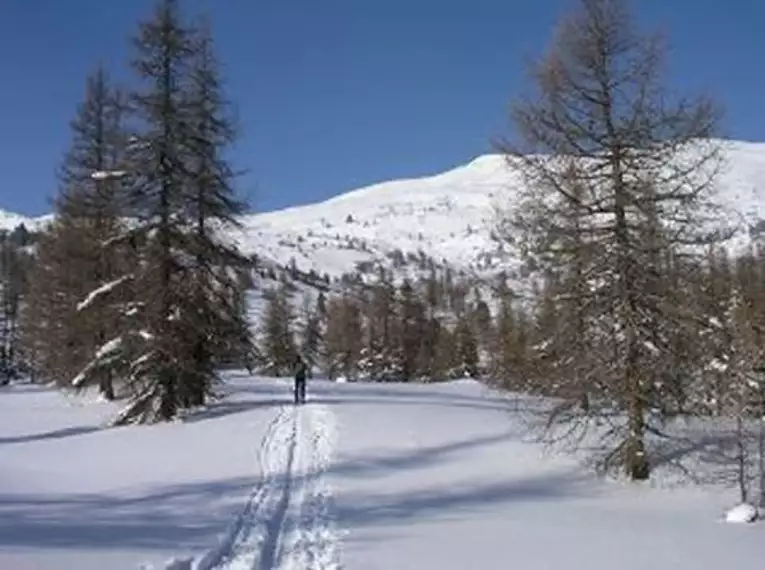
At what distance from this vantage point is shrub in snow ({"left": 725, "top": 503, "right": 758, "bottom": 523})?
14789mm

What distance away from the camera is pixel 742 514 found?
1482cm

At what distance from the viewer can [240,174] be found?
1249 inches

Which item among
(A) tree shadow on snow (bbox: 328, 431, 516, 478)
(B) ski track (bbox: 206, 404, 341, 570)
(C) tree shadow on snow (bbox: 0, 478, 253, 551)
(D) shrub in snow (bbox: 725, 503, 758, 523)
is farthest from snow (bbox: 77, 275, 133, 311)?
(D) shrub in snow (bbox: 725, 503, 758, 523)

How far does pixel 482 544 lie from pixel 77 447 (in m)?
13.7

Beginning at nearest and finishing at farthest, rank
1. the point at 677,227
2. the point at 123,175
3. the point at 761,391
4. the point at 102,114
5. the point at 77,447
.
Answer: the point at 761,391 → the point at 677,227 → the point at 77,447 → the point at 123,175 → the point at 102,114

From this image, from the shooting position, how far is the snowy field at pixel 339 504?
11727mm

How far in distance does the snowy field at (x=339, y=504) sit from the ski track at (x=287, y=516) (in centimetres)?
4

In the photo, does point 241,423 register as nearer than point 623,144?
No

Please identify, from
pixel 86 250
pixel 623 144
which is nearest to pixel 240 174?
pixel 86 250

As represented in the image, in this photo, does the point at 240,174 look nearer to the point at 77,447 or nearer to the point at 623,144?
the point at 77,447

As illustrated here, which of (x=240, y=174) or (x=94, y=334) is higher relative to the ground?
(x=240, y=174)

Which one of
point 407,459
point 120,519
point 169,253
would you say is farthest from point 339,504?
point 169,253

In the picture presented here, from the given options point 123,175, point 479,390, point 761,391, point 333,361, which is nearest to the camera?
point 761,391

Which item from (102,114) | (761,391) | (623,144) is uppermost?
(102,114)
